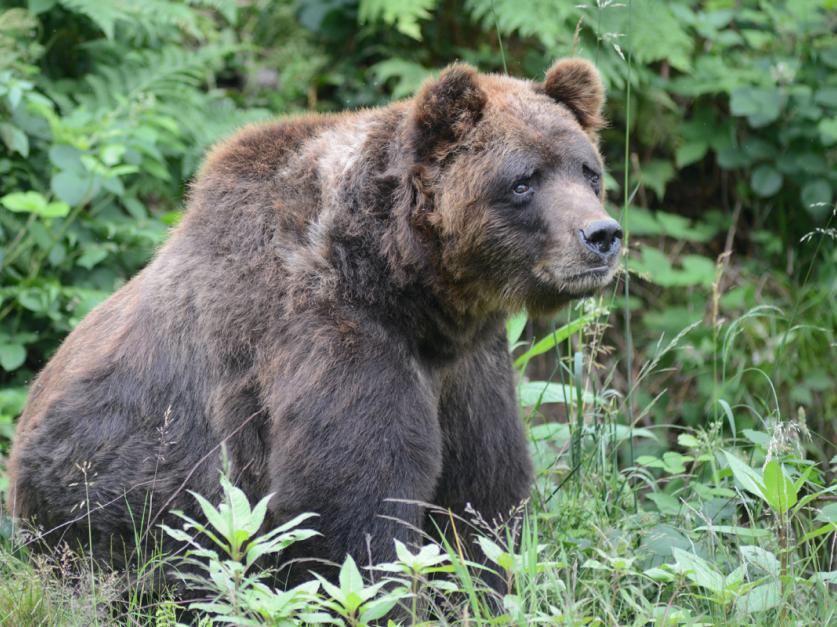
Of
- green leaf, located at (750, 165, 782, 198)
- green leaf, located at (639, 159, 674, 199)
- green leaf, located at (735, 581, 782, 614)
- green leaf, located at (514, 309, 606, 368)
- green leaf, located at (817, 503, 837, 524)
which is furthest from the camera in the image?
green leaf, located at (639, 159, 674, 199)

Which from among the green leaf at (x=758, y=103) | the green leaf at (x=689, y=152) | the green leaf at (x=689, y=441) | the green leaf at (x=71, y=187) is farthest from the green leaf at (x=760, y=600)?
the green leaf at (x=689, y=152)

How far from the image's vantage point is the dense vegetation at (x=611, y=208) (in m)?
5.17

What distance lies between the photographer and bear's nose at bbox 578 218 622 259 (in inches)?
181

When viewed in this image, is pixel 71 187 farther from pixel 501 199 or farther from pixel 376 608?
pixel 376 608

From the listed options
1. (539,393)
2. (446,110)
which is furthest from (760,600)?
(446,110)

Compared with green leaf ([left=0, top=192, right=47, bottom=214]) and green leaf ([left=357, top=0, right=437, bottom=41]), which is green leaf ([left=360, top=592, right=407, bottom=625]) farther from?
green leaf ([left=357, top=0, right=437, bottom=41])

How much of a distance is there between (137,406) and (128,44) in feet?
15.5

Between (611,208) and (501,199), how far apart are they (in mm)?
4924

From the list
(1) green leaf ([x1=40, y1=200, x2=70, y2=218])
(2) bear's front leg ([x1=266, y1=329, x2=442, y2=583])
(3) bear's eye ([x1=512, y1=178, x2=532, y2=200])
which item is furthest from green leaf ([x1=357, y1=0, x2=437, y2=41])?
(2) bear's front leg ([x1=266, y1=329, x2=442, y2=583])

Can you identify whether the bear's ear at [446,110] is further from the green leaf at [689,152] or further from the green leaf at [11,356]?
the green leaf at [689,152]

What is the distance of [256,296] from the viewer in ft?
15.4

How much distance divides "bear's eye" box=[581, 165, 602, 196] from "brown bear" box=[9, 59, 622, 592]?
0.5 inches

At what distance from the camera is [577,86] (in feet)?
16.8

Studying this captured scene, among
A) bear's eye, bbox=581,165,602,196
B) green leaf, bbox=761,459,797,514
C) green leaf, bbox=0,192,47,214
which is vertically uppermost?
bear's eye, bbox=581,165,602,196
